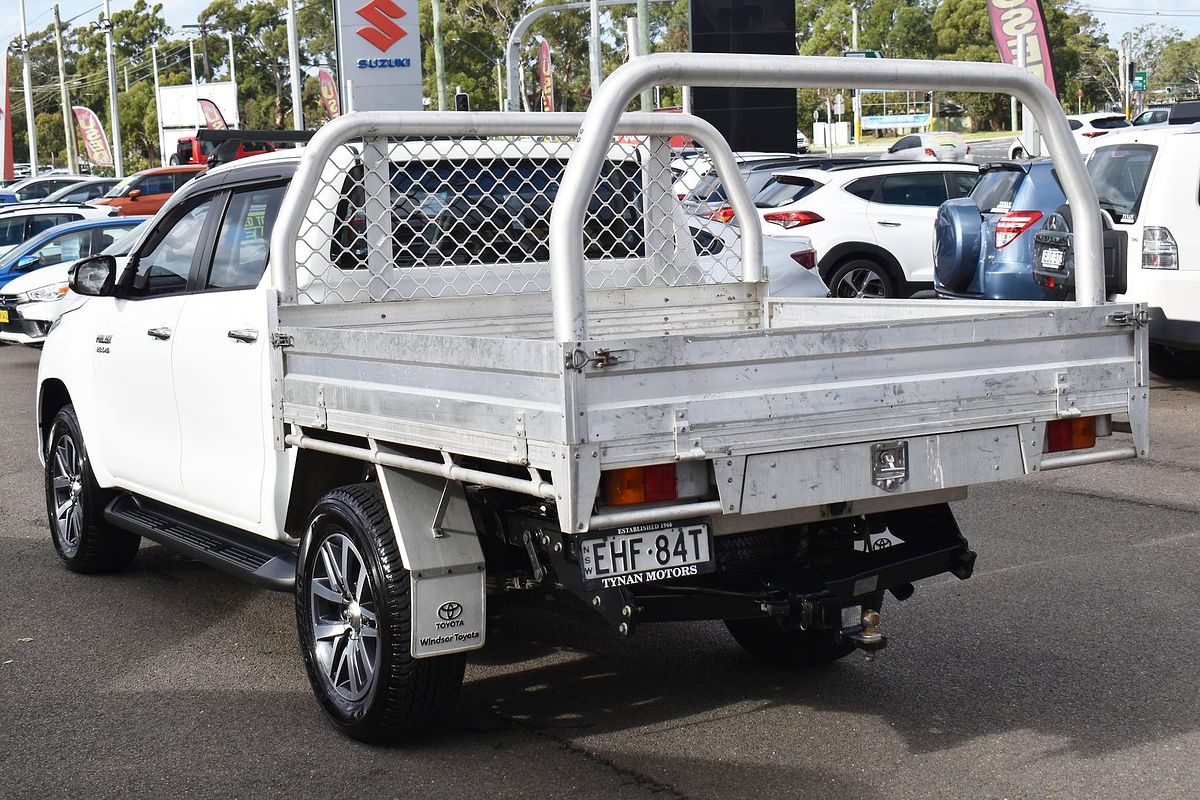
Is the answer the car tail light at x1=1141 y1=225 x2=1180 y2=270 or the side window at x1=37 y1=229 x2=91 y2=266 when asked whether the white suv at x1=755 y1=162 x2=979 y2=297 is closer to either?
the car tail light at x1=1141 y1=225 x2=1180 y2=270

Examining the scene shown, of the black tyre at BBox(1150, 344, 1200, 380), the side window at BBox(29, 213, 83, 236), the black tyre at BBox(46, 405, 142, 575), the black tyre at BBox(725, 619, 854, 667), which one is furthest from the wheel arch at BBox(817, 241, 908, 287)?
the side window at BBox(29, 213, 83, 236)

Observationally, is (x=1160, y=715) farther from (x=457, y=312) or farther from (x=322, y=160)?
(x=322, y=160)

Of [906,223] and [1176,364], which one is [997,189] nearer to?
[1176,364]

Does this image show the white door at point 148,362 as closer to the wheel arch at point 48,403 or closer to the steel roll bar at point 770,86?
the wheel arch at point 48,403

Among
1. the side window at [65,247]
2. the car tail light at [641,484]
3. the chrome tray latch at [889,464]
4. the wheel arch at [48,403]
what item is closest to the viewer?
the car tail light at [641,484]

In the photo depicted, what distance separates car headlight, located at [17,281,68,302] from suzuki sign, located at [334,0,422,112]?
218 inches

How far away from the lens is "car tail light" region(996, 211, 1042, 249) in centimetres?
1173

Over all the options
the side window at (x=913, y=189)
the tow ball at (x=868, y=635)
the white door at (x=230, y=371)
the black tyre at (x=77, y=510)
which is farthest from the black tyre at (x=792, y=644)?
the side window at (x=913, y=189)

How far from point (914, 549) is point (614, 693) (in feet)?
3.95

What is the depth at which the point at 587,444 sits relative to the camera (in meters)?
3.62

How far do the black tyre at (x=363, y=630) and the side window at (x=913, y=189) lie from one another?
11.3m

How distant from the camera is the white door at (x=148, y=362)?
608cm

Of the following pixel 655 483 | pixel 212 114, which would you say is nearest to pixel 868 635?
pixel 655 483

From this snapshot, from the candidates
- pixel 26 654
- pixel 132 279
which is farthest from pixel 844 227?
pixel 26 654
